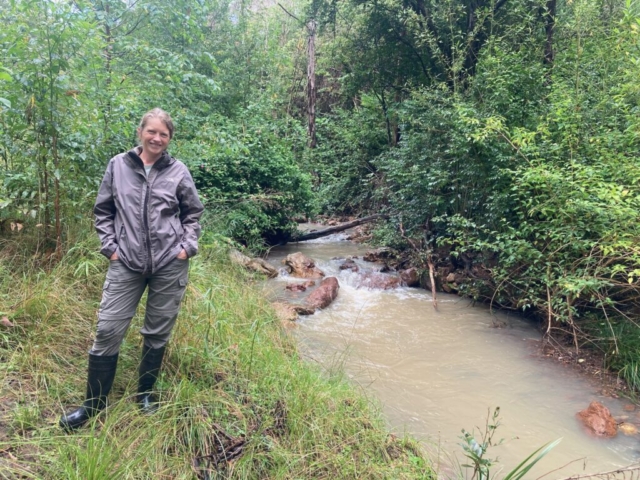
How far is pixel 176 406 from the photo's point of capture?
2467 millimetres

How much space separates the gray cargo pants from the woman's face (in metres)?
0.67

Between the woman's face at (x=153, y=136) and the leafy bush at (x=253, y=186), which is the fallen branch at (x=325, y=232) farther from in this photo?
the woman's face at (x=153, y=136)

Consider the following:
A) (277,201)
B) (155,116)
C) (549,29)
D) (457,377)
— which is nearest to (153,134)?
(155,116)

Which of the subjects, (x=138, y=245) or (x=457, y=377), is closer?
(x=138, y=245)

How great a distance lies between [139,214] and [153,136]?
1.51ft

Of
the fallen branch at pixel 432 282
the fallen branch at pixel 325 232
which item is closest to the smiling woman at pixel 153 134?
the fallen branch at pixel 432 282

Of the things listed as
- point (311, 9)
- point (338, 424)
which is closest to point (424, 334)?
point (338, 424)

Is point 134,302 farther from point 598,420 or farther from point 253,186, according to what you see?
point 253,186

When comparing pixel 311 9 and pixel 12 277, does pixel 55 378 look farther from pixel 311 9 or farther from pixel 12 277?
pixel 311 9

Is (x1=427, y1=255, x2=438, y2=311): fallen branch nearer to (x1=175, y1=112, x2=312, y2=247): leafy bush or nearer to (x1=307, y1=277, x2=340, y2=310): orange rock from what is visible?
(x1=307, y1=277, x2=340, y2=310): orange rock

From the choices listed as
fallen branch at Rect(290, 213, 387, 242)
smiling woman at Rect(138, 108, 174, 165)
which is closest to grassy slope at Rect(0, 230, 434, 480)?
smiling woman at Rect(138, 108, 174, 165)

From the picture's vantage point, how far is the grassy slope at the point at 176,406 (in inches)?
82.4

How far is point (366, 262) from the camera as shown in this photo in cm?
943

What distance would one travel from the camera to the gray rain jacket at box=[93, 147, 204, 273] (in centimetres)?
232
